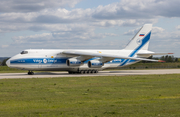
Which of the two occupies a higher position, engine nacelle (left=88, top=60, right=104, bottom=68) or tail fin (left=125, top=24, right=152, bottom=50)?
tail fin (left=125, top=24, right=152, bottom=50)

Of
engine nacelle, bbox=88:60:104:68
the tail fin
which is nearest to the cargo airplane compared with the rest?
engine nacelle, bbox=88:60:104:68

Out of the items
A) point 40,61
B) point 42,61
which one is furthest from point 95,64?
point 40,61

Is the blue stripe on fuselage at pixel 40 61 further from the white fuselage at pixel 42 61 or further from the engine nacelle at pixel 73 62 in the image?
the engine nacelle at pixel 73 62

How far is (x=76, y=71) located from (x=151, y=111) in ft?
95.8

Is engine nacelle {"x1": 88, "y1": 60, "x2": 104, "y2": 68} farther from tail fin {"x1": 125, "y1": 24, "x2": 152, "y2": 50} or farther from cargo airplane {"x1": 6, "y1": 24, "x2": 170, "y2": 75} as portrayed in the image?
tail fin {"x1": 125, "y1": 24, "x2": 152, "y2": 50}

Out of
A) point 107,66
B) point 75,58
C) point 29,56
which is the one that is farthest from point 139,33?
point 29,56

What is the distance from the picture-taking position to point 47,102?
39.0ft

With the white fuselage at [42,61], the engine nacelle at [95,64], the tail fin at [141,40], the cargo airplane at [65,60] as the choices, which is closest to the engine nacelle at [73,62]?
the cargo airplane at [65,60]

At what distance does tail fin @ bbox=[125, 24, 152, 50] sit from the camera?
4366 cm

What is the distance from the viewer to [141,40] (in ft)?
144

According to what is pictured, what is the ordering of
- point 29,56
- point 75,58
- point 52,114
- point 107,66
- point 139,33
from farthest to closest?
point 139,33 → point 107,66 → point 75,58 → point 29,56 → point 52,114

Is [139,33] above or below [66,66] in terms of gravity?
above

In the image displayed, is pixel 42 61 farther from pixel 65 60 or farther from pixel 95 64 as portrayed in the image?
pixel 95 64

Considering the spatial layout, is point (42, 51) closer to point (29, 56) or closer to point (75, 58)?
point (29, 56)
